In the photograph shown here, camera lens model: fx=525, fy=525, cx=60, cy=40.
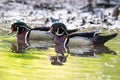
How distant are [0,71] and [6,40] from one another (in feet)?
15.2

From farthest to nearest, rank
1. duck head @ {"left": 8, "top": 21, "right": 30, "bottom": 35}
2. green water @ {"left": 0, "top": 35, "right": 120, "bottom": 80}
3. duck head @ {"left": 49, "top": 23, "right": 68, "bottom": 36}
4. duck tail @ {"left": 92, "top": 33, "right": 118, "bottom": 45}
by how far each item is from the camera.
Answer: duck head @ {"left": 8, "top": 21, "right": 30, "bottom": 35} → duck head @ {"left": 49, "top": 23, "right": 68, "bottom": 36} → duck tail @ {"left": 92, "top": 33, "right": 118, "bottom": 45} → green water @ {"left": 0, "top": 35, "right": 120, "bottom": 80}

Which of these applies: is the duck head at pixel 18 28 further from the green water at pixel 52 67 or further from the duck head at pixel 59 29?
the green water at pixel 52 67

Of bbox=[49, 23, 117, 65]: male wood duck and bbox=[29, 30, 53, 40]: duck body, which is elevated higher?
bbox=[49, 23, 117, 65]: male wood duck

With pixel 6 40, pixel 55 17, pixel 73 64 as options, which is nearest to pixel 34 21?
pixel 55 17

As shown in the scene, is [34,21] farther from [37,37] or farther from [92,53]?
[92,53]

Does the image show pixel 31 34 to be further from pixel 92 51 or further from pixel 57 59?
pixel 57 59

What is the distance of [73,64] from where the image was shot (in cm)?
967

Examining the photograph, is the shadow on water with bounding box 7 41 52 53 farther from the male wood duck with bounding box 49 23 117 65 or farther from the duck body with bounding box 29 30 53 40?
A: the duck body with bounding box 29 30 53 40

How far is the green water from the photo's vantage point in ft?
27.3

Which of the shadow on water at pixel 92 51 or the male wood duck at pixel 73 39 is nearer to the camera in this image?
the shadow on water at pixel 92 51

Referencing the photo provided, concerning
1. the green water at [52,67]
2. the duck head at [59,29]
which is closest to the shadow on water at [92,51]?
the green water at [52,67]

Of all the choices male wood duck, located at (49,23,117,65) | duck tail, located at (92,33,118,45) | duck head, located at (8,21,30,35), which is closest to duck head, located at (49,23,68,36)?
male wood duck, located at (49,23,117,65)

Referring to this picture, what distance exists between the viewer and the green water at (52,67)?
8312 mm

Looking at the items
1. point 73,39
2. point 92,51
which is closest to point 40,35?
point 73,39
